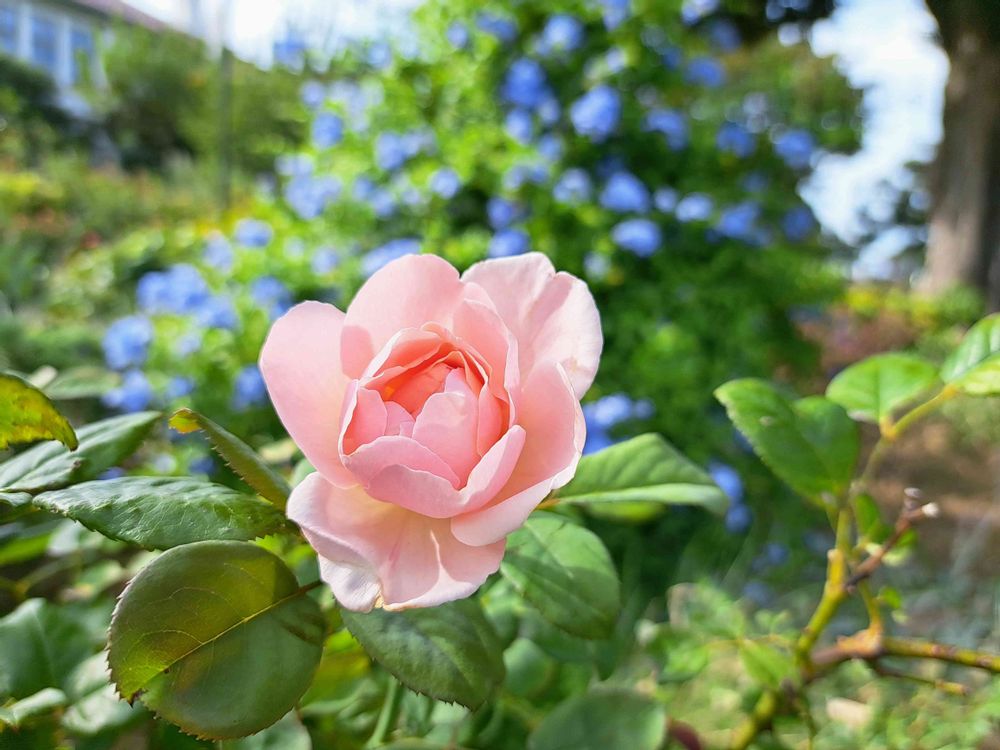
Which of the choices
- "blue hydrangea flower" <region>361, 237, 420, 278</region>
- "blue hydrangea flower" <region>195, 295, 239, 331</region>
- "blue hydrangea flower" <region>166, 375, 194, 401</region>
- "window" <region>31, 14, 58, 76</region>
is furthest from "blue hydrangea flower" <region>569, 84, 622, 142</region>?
"window" <region>31, 14, 58, 76</region>

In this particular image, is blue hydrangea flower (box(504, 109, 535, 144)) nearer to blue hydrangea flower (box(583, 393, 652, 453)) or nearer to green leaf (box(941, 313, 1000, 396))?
blue hydrangea flower (box(583, 393, 652, 453))

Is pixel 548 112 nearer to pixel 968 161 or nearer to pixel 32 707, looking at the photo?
pixel 32 707

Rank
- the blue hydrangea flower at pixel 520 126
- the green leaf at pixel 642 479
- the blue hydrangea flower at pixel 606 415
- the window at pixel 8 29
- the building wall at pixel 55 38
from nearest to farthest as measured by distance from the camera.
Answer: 1. the green leaf at pixel 642 479
2. the blue hydrangea flower at pixel 606 415
3. the blue hydrangea flower at pixel 520 126
4. the window at pixel 8 29
5. the building wall at pixel 55 38

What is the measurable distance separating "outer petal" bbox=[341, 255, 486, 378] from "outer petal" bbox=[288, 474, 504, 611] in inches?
1.8

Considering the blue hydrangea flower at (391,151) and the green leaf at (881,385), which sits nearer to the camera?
the green leaf at (881,385)

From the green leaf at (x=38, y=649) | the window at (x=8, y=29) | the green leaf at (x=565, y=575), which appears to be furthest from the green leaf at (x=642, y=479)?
the window at (x=8, y=29)

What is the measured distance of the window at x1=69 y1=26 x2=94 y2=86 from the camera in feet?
29.0

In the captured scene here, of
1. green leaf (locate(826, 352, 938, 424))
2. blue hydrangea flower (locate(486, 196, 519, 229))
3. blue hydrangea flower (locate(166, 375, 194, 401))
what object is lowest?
blue hydrangea flower (locate(166, 375, 194, 401))

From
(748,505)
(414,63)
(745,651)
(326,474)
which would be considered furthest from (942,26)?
(414,63)

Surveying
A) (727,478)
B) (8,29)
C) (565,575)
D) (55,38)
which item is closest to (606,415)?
(727,478)

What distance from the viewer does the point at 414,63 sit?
1.82 m

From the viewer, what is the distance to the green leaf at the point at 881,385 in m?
0.36

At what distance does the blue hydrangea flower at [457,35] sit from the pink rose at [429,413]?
173cm

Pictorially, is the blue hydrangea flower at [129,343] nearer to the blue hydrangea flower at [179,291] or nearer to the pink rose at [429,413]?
the blue hydrangea flower at [179,291]
